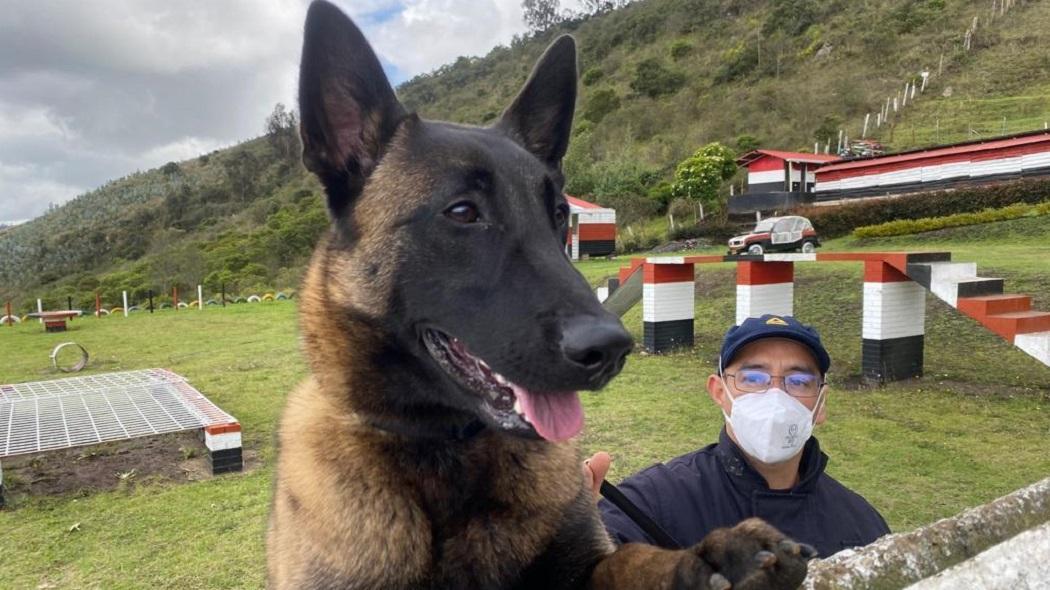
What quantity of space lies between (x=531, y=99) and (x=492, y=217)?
2.62ft

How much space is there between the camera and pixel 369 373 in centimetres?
212

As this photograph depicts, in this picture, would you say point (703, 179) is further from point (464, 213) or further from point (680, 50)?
point (680, 50)

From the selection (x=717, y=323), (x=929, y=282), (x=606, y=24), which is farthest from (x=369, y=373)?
(x=606, y=24)

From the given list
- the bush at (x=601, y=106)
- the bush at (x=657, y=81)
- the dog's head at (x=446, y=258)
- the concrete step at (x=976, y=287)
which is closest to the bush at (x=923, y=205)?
the concrete step at (x=976, y=287)

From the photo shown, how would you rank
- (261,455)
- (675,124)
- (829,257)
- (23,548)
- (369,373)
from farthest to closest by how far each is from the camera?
(675,124) → (829,257) → (261,455) → (23,548) → (369,373)

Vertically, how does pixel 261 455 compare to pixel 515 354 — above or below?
below

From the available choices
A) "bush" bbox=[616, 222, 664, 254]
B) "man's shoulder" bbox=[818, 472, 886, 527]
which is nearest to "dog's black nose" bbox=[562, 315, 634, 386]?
"man's shoulder" bbox=[818, 472, 886, 527]

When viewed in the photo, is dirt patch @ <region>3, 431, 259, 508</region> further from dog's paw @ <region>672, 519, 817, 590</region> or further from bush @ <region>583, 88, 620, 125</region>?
bush @ <region>583, 88, 620, 125</region>

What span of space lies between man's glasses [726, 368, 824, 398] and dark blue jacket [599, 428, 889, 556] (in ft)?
0.83

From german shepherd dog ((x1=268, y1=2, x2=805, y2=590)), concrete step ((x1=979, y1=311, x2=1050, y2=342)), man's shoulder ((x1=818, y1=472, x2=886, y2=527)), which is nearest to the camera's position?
german shepherd dog ((x1=268, y1=2, x2=805, y2=590))

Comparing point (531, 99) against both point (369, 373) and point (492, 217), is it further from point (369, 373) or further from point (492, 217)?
point (369, 373)

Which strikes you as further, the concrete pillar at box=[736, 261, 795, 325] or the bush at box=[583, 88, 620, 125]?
the bush at box=[583, 88, 620, 125]

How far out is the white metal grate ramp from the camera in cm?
636

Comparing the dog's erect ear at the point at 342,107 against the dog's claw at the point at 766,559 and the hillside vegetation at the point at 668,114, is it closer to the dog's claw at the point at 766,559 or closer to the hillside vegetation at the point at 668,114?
the dog's claw at the point at 766,559
